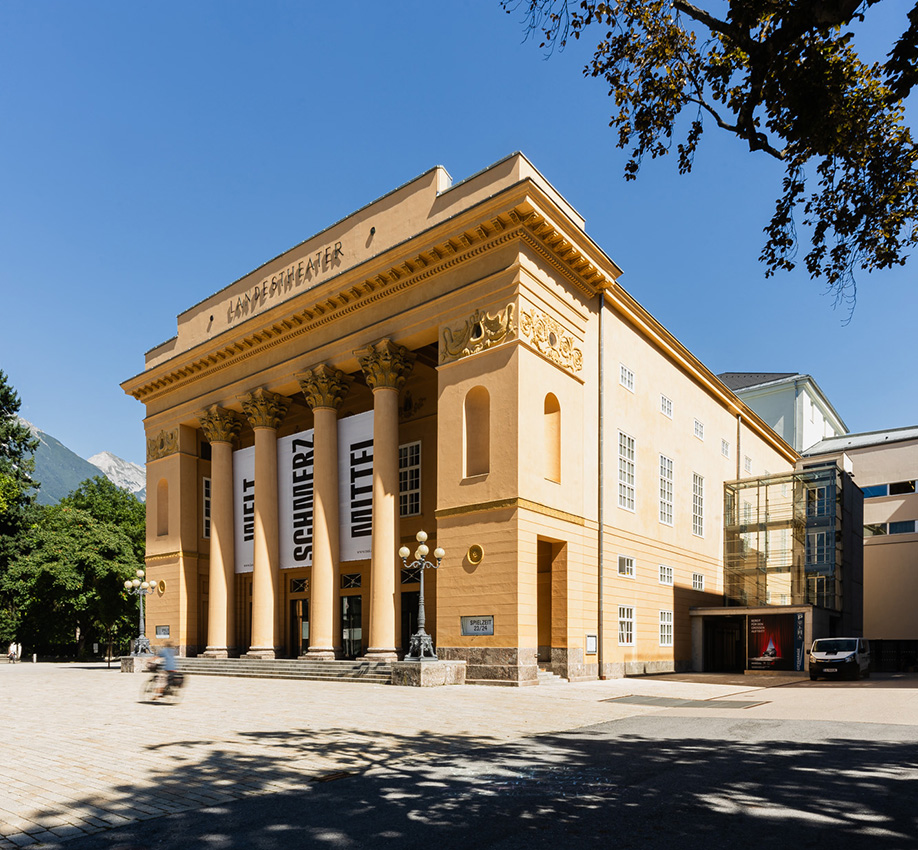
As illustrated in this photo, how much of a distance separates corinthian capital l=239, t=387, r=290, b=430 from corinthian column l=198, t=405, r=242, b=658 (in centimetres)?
323

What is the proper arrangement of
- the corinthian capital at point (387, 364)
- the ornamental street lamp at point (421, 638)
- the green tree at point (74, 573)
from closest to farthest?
the ornamental street lamp at point (421, 638) < the corinthian capital at point (387, 364) < the green tree at point (74, 573)

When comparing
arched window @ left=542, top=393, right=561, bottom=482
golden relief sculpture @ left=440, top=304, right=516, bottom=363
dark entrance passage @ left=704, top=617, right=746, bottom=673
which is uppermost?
golden relief sculpture @ left=440, top=304, right=516, bottom=363

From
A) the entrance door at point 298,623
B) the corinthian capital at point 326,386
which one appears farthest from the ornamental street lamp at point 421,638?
the entrance door at point 298,623

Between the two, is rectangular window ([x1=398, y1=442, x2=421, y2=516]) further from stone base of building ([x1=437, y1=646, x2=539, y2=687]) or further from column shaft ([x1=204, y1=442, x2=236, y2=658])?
column shaft ([x1=204, y1=442, x2=236, y2=658])

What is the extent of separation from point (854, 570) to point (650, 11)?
40728 mm

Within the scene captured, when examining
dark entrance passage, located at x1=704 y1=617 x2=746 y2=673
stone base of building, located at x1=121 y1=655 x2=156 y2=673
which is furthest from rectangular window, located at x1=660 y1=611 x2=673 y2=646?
stone base of building, located at x1=121 y1=655 x2=156 y2=673

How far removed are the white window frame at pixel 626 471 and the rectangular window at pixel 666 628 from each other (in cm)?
578

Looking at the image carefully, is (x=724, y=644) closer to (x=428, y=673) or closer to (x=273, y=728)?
(x=428, y=673)

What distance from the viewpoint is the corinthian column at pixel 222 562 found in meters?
37.0

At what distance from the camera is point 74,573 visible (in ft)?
154

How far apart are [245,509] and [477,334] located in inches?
630

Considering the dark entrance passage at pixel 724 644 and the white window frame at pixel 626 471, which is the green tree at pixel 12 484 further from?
the dark entrance passage at pixel 724 644

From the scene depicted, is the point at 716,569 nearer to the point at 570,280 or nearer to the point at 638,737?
the point at 570,280

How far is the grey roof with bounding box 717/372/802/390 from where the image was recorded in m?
65.7
